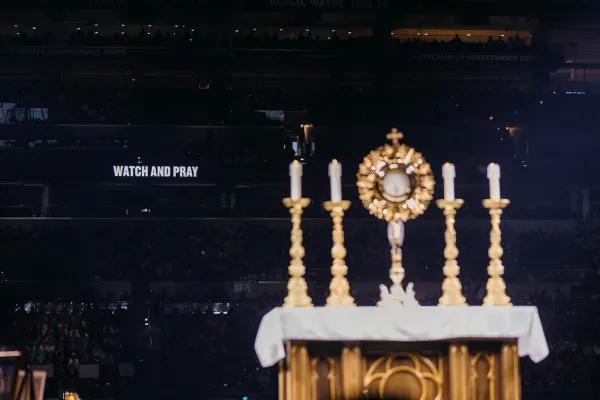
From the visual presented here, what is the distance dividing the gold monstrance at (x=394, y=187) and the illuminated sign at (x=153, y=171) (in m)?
7.89

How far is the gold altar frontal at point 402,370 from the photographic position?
637cm

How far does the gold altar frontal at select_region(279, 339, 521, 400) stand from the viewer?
637 centimetres

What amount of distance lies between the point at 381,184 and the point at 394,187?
0.09 meters

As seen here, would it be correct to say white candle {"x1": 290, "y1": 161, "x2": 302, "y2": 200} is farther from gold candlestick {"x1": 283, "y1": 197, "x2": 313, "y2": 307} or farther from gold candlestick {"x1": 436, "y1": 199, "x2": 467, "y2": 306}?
gold candlestick {"x1": 436, "y1": 199, "x2": 467, "y2": 306}

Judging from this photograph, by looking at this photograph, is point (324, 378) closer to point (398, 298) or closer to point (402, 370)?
point (402, 370)

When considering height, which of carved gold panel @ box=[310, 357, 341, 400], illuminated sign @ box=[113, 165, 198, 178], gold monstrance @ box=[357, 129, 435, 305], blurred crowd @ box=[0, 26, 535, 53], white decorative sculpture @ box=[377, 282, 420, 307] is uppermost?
blurred crowd @ box=[0, 26, 535, 53]

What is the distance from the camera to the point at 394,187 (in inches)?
270

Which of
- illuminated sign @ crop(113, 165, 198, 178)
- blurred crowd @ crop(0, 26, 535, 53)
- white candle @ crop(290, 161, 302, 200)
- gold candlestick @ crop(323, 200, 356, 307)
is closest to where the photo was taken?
gold candlestick @ crop(323, 200, 356, 307)

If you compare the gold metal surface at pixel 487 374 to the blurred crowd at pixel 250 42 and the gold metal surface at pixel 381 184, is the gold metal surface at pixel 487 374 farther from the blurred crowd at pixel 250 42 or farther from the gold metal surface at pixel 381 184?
the blurred crowd at pixel 250 42

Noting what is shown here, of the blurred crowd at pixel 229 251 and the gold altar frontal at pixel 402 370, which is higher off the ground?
the blurred crowd at pixel 229 251

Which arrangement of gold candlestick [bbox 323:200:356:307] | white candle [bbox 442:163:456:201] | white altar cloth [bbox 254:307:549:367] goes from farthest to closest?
white candle [bbox 442:163:456:201], gold candlestick [bbox 323:200:356:307], white altar cloth [bbox 254:307:549:367]

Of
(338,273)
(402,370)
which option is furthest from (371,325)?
(338,273)

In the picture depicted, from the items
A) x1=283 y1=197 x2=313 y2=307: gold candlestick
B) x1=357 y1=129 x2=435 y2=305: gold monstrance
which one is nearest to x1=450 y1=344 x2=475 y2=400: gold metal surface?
x1=357 y1=129 x2=435 y2=305: gold monstrance

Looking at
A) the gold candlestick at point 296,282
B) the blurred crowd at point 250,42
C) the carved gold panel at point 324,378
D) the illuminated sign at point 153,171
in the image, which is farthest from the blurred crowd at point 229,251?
the carved gold panel at point 324,378
